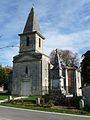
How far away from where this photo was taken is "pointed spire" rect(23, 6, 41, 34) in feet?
149

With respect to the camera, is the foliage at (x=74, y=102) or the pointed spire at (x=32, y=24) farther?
the pointed spire at (x=32, y=24)

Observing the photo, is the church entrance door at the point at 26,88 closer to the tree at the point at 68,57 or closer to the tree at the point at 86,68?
the tree at the point at 86,68

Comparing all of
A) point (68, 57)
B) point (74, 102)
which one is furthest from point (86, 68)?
point (74, 102)

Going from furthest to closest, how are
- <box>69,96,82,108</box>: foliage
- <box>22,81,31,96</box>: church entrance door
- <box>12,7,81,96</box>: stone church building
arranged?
1. <box>22,81,31,96</box>: church entrance door
2. <box>12,7,81,96</box>: stone church building
3. <box>69,96,82,108</box>: foliage

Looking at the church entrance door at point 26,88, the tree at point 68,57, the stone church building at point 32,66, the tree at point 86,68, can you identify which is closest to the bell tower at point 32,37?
the stone church building at point 32,66

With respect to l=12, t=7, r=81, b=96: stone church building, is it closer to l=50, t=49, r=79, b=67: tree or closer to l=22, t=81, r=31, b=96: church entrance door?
l=22, t=81, r=31, b=96: church entrance door

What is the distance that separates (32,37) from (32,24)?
2566mm

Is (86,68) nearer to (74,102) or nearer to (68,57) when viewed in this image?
(68,57)

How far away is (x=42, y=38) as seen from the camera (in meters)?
46.9

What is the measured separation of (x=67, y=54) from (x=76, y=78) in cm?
1673

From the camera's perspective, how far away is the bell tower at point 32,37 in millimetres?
44375

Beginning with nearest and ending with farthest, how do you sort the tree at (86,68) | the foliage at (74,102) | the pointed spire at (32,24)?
1. the foliage at (74,102)
2. the pointed spire at (32,24)
3. the tree at (86,68)

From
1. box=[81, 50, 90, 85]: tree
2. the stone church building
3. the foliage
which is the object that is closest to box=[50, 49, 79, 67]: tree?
box=[81, 50, 90, 85]: tree

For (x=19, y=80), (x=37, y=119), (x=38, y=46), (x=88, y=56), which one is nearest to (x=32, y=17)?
(x=38, y=46)
